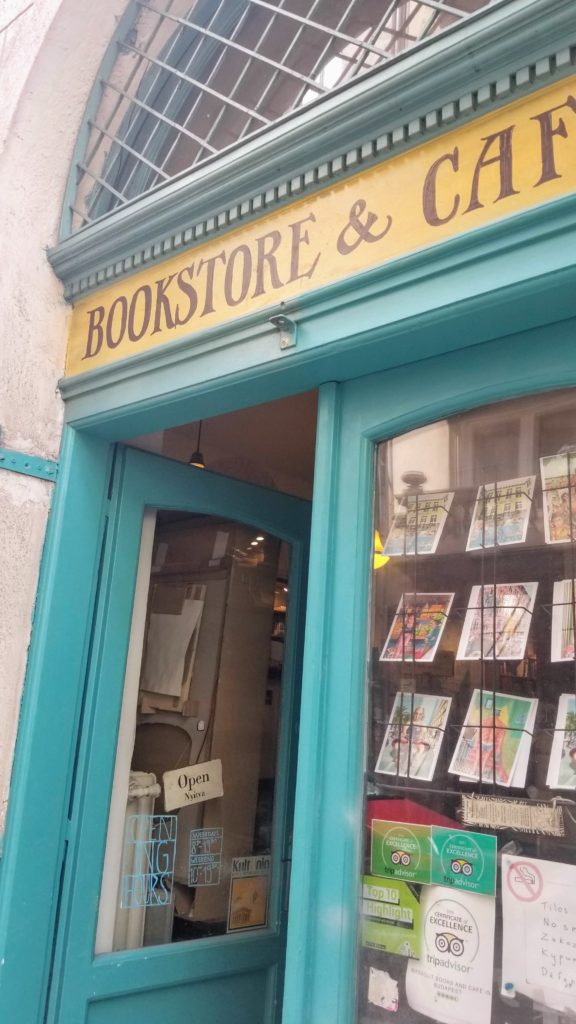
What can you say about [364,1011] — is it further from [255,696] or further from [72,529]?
[72,529]

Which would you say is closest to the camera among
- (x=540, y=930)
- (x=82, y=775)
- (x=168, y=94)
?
(x=540, y=930)

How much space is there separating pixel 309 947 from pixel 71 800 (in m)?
1.12

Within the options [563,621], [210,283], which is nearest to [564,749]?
[563,621]

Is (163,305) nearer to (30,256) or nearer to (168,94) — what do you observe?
(30,256)

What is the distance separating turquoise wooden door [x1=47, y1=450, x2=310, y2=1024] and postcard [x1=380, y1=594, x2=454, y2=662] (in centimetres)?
124

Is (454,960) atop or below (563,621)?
below

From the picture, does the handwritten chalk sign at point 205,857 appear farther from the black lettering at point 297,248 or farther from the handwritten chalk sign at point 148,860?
the black lettering at point 297,248

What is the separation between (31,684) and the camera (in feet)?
8.84

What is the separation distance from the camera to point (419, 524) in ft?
6.86

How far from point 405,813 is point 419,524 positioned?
715mm

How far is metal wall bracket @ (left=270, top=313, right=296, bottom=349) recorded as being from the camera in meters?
2.18

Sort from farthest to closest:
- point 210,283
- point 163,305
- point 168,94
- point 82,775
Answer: point 168,94 → point 82,775 → point 163,305 → point 210,283

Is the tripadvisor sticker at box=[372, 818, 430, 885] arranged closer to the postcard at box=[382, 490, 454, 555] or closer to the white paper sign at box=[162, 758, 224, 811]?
the postcard at box=[382, 490, 454, 555]

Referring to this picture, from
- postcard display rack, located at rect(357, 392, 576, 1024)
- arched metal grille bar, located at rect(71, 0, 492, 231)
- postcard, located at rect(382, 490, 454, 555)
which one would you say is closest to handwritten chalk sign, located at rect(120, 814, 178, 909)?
postcard display rack, located at rect(357, 392, 576, 1024)
